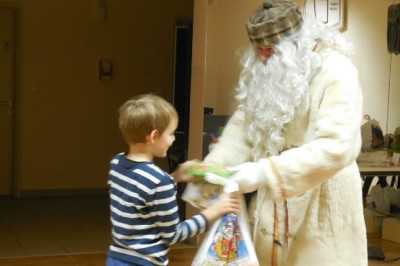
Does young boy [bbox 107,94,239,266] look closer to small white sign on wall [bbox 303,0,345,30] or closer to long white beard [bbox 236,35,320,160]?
long white beard [bbox 236,35,320,160]

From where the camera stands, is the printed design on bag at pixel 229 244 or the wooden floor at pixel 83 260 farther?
the wooden floor at pixel 83 260

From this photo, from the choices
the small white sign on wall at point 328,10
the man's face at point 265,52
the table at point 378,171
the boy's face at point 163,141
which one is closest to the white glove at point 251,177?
the boy's face at point 163,141

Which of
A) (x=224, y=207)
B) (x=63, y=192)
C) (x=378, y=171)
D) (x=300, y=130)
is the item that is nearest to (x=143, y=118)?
(x=224, y=207)

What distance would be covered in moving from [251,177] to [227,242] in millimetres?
224

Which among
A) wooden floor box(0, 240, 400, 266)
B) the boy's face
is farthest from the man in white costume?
wooden floor box(0, 240, 400, 266)

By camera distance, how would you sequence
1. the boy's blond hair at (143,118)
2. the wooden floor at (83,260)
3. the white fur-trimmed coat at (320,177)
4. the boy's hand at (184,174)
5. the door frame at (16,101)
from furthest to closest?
the door frame at (16,101), the wooden floor at (83,260), the boy's hand at (184,174), the boy's blond hair at (143,118), the white fur-trimmed coat at (320,177)

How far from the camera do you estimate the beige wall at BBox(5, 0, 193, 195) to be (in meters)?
6.71

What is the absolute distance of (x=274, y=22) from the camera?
185cm

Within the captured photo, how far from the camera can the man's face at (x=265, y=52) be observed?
75.5 inches

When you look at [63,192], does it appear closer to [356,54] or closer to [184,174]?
[356,54]

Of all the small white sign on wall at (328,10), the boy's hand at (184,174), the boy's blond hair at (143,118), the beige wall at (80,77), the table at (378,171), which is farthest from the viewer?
the beige wall at (80,77)

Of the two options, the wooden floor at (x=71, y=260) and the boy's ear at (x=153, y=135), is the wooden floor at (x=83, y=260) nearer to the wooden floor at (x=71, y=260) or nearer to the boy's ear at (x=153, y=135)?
the wooden floor at (x=71, y=260)

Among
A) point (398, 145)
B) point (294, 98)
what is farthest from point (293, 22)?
point (398, 145)

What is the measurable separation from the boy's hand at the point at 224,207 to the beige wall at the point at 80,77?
5.23m
